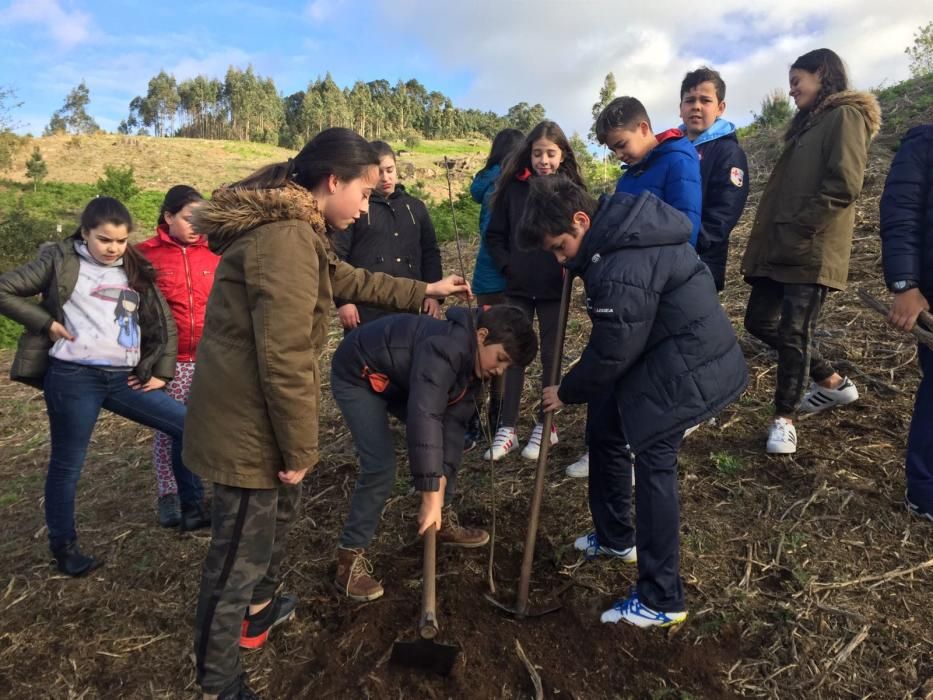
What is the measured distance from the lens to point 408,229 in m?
4.07

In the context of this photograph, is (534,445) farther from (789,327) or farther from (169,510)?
(169,510)

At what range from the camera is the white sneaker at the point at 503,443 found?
4.02 meters

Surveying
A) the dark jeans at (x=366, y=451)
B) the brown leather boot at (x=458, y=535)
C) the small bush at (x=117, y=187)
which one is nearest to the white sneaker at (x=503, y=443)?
the brown leather boot at (x=458, y=535)

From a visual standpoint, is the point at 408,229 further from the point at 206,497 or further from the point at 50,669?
the point at 50,669

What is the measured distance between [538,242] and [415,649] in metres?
1.67

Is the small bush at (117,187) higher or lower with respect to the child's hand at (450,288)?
higher

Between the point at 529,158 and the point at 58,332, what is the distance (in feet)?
8.81

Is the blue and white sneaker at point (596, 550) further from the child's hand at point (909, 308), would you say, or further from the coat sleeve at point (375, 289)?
the child's hand at point (909, 308)

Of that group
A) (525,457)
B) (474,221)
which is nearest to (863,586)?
(525,457)

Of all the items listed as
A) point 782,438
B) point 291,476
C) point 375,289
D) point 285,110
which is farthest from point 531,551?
point 285,110

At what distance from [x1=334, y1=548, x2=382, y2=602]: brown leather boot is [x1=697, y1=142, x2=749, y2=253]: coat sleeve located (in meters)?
2.66

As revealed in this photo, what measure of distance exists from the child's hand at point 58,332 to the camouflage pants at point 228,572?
1.43 metres

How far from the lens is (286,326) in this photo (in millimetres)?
1924

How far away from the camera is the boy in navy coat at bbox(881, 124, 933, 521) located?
2.85m
